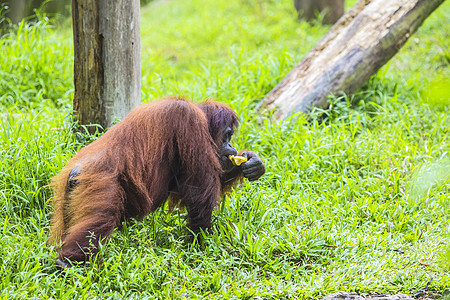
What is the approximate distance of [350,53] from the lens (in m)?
5.30

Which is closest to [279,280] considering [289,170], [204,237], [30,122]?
[204,237]

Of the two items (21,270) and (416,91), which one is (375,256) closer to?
(21,270)

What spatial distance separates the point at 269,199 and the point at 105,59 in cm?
167

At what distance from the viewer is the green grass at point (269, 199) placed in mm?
2941

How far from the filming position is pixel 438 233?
11.9 ft

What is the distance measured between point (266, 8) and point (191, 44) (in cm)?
212

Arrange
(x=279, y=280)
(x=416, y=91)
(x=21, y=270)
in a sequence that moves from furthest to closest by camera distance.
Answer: (x=416, y=91) < (x=279, y=280) < (x=21, y=270)

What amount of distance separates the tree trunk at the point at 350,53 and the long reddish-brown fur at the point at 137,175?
6.34ft

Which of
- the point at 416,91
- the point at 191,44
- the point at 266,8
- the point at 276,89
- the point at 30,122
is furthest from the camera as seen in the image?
the point at 266,8

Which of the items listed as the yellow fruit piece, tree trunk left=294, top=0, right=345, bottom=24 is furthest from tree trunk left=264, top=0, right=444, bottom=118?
tree trunk left=294, top=0, right=345, bottom=24

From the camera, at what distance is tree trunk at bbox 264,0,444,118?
5129 millimetres

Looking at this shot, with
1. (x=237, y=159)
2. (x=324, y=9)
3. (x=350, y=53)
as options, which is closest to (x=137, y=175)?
(x=237, y=159)

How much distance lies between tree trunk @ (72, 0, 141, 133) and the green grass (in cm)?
31

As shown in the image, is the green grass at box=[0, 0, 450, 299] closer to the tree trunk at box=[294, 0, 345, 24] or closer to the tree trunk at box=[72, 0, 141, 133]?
the tree trunk at box=[72, 0, 141, 133]
